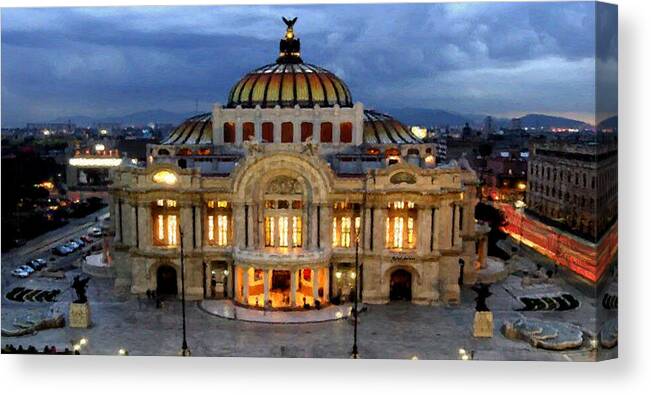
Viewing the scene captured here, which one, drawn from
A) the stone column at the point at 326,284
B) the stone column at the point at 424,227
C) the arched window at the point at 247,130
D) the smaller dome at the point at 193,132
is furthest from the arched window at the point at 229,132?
the stone column at the point at 424,227

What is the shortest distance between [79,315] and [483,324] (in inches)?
583

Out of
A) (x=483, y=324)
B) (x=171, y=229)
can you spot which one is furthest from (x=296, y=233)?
(x=483, y=324)

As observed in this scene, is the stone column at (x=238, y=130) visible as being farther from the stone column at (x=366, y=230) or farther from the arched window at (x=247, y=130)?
the stone column at (x=366, y=230)

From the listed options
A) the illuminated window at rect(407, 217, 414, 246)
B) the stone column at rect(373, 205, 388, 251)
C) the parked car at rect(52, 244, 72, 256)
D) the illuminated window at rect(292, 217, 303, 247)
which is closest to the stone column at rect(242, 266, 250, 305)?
the illuminated window at rect(292, 217, 303, 247)

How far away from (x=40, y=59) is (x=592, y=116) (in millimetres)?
17426

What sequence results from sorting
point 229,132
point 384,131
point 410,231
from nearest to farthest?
1. point 410,231
2. point 229,132
3. point 384,131

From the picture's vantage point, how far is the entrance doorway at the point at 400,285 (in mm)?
32969

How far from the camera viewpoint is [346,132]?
3703 centimetres

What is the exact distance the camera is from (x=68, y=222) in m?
35.5

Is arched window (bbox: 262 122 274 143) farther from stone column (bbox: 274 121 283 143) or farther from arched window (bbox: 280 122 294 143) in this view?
arched window (bbox: 280 122 294 143)

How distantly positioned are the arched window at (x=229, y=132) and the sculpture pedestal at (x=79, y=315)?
11913 millimetres

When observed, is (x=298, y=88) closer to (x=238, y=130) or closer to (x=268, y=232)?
(x=238, y=130)

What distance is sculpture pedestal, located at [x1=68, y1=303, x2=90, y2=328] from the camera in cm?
2877

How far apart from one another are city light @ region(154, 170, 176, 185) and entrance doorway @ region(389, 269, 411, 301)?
33.4 ft
